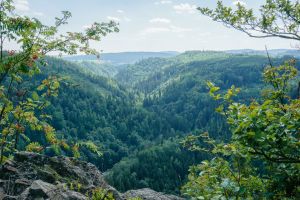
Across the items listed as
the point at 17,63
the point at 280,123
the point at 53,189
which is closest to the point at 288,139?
the point at 280,123

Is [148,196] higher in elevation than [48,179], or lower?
lower

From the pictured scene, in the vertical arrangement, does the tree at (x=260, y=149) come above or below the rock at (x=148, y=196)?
above

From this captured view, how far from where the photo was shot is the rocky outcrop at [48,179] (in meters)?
9.12

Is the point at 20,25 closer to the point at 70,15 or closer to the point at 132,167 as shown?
the point at 70,15

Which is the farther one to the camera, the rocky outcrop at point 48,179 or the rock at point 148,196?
the rock at point 148,196

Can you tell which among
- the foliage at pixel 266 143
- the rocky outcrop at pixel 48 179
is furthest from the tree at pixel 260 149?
the rocky outcrop at pixel 48 179

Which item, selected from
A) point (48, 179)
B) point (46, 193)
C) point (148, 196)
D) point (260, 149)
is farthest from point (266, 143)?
point (148, 196)

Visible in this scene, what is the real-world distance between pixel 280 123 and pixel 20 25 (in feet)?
27.9

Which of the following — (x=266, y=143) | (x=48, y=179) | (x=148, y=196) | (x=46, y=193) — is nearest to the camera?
(x=266, y=143)

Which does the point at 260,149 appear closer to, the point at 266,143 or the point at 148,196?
the point at 266,143

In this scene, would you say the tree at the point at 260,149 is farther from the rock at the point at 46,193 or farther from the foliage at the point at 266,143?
the rock at the point at 46,193

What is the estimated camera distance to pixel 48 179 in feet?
36.2

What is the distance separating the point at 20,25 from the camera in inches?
392

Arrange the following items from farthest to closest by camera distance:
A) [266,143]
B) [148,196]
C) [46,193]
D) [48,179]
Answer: [148,196] → [48,179] → [46,193] → [266,143]
